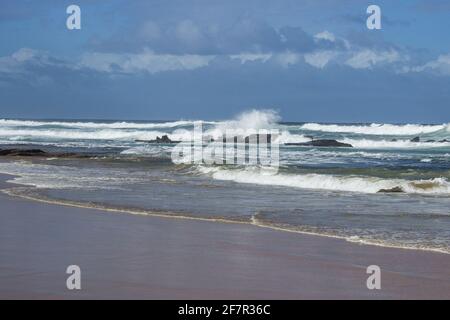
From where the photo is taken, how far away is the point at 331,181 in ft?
58.3

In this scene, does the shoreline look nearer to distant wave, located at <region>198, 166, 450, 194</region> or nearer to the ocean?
the ocean

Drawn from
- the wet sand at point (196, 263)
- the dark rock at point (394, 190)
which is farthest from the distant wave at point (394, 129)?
the wet sand at point (196, 263)

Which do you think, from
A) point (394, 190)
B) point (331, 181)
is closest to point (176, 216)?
point (394, 190)

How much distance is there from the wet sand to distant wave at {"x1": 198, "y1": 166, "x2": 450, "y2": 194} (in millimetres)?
7602

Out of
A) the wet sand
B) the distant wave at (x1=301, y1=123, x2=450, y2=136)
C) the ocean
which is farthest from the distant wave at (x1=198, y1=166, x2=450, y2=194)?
the distant wave at (x1=301, y1=123, x2=450, y2=136)

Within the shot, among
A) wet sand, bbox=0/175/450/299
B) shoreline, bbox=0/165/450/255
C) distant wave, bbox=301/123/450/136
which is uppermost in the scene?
distant wave, bbox=301/123/450/136

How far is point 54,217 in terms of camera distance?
33.3 feet

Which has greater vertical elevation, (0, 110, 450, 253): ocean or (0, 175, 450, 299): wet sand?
(0, 110, 450, 253): ocean

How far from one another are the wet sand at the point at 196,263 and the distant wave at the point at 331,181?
7602 millimetres

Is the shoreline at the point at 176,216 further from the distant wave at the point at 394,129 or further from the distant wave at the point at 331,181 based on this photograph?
the distant wave at the point at 394,129

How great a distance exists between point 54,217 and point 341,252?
4.22 meters

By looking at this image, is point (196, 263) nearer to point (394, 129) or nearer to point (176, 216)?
point (176, 216)

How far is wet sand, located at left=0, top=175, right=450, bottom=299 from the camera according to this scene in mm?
5891
